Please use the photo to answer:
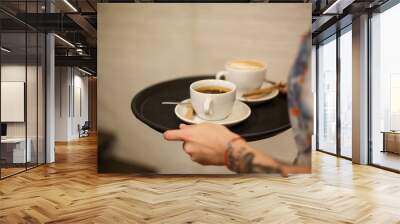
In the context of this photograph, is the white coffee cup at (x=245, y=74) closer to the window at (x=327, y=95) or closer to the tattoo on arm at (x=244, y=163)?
the tattoo on arm at (x=244, y=163)

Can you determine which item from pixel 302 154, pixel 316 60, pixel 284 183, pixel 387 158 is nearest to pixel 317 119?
pixel 316 60

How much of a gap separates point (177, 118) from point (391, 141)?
16.1 ft

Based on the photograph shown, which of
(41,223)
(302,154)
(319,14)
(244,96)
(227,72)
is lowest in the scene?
(41,223)

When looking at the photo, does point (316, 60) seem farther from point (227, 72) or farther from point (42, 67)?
point (227, 72)

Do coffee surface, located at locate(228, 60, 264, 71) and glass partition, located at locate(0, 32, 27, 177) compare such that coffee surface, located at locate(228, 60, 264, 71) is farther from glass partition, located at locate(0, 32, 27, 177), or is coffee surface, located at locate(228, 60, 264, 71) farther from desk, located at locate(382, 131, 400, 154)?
desk, located at locate(382, 131, 400, 154)

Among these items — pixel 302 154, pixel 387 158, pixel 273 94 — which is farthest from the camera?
pixel 387 158

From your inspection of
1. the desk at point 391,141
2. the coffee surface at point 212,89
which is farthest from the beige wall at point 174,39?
the desk at point 391,141

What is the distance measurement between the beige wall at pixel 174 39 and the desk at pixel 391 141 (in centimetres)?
390

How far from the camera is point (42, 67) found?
280 inches

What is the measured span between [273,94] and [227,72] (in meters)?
0.47

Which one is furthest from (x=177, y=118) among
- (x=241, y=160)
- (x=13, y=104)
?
(x=13, y=104)

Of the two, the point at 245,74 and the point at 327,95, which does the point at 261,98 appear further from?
the point at 327,95

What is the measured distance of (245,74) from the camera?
2879 millimetres

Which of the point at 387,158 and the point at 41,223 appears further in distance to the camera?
the point at 387,158
